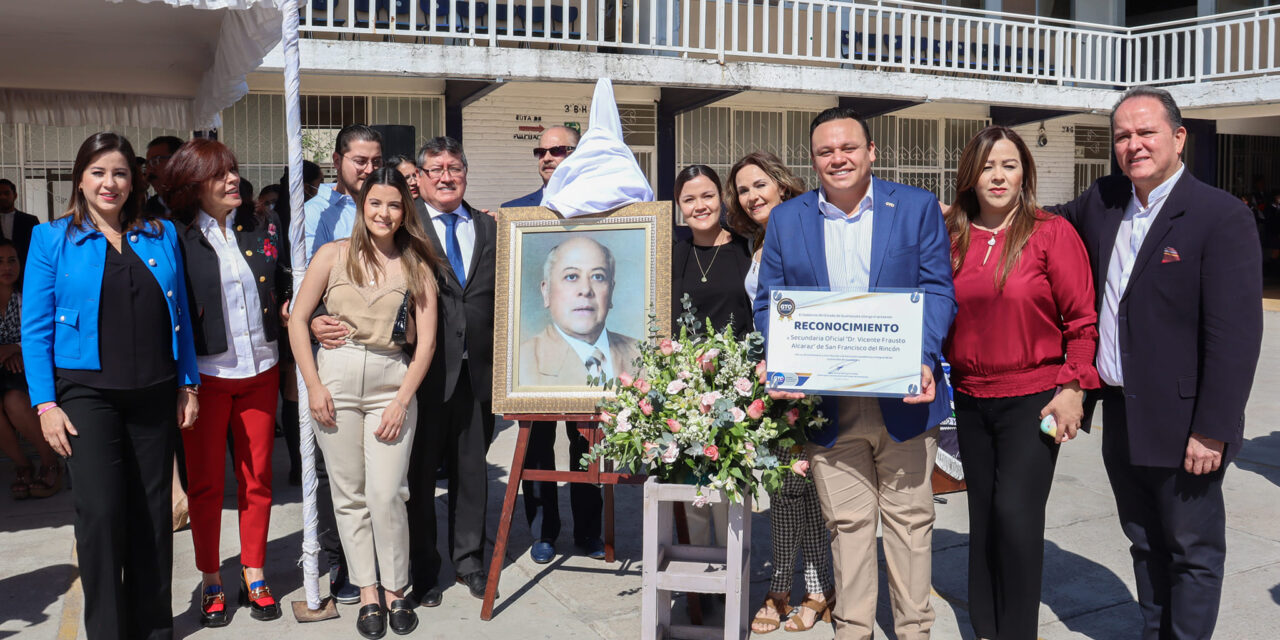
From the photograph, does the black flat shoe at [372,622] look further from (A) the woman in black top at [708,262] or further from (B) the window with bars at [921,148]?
(B) the window with bars at [921,148]

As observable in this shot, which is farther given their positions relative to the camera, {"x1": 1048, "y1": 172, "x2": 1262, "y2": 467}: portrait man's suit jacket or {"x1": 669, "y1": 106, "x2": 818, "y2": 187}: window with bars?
{"x1": 669, "y1": 106, "x2": 818, "y2": 187}: window with bars

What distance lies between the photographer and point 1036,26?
1448 centimetres

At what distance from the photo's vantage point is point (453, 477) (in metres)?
4.39

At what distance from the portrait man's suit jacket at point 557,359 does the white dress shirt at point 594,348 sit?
1cm

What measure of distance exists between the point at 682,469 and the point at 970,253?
4.07ft

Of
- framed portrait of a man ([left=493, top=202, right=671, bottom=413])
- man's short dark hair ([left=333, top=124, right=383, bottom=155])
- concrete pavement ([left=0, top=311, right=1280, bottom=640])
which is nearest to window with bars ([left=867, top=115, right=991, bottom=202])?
concrete pavement ([left=0, top=311, right=1280, bottom=640])

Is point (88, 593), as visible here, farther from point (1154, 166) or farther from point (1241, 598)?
point (1241, 598)

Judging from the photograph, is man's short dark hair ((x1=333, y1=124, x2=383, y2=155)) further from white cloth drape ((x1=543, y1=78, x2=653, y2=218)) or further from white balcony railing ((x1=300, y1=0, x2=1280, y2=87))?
white balcony railing ((x1=300, y1=0, x2=1280, y2=87))

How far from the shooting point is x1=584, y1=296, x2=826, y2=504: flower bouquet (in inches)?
133

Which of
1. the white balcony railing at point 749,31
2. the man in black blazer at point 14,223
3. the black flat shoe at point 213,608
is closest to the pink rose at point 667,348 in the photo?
the black flat shoe at point 213,608

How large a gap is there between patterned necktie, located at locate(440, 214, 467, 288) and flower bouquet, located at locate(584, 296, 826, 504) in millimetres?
1036

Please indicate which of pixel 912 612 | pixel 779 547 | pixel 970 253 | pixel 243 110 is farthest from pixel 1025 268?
pixel 243 110

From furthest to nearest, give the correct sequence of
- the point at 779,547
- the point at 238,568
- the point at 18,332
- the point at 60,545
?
the point at 18,332 < the point at 60,545 < the point at 238,568 < the point at 779,547

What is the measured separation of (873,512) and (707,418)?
2.13 ft
